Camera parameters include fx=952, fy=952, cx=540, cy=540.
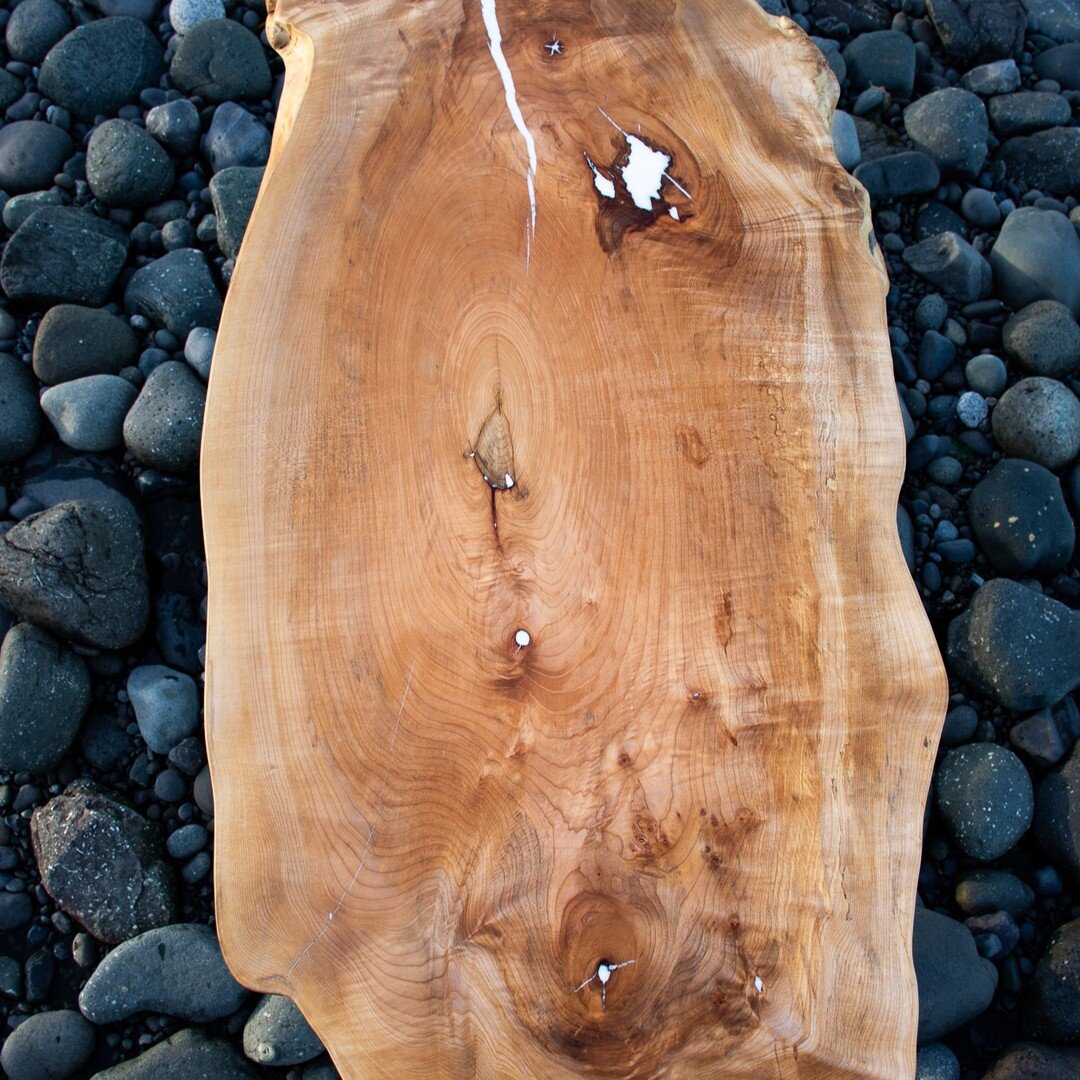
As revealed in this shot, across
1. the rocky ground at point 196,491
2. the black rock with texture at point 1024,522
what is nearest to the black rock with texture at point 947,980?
the rocky ground at point 196,491

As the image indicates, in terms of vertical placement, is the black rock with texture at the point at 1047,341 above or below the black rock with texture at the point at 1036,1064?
above

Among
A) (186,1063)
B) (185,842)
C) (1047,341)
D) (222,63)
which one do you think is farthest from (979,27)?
(186,1063)

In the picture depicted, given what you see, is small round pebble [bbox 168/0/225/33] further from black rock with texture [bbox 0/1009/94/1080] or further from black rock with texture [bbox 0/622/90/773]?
black rock with texture [bbox 0/1009/94/1080]

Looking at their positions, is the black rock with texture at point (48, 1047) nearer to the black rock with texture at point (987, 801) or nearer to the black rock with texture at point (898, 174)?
the black rock with texture at point (987, 801)

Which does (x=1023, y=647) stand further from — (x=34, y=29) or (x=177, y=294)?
(x=34, y=29)

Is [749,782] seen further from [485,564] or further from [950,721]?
[950,721]

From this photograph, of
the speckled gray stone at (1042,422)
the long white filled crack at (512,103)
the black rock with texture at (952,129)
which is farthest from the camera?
the black rock with texture at (952,129)

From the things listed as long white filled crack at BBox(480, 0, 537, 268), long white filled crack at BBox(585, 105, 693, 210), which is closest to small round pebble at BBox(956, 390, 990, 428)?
long white filled crack at BBox(585, 105, 693, 210)

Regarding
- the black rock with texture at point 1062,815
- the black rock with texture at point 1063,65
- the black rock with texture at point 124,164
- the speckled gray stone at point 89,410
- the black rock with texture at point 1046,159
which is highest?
the black rock with texture at point 124,164
